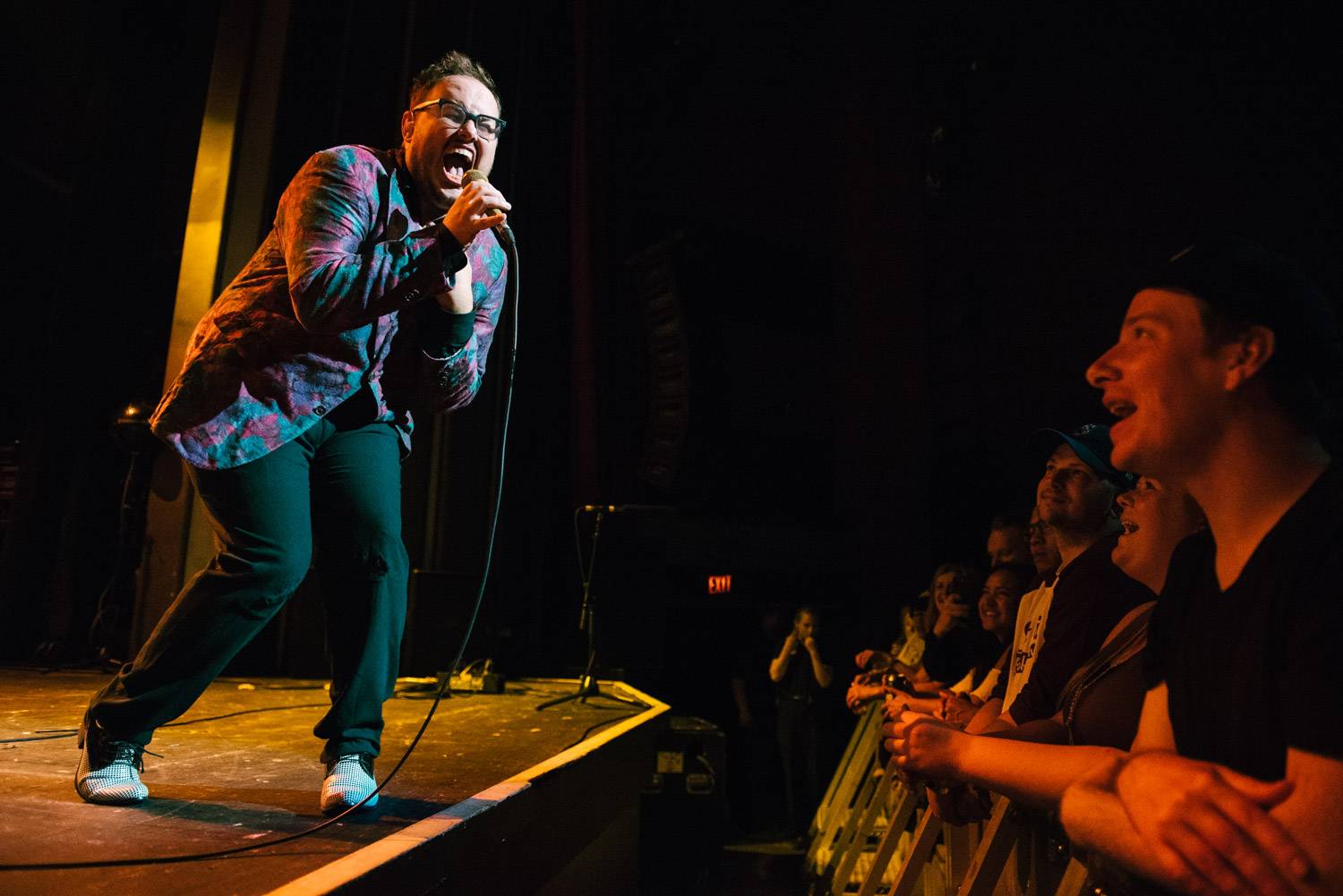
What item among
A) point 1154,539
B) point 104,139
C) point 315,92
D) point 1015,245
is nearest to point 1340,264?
point 1015,245

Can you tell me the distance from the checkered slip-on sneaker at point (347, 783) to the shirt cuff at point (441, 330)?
0.78m

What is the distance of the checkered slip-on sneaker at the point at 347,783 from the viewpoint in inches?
58.9

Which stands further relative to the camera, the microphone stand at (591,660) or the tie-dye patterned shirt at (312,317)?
the microphone stand at (591,660)

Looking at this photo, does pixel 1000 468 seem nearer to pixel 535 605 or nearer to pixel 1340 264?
pixel 1340 264

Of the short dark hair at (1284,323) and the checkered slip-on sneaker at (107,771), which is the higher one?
the short dark hair at (1284,323)

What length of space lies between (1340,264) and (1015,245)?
248 centimetres

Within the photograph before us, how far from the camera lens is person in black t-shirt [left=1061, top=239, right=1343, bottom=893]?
0.60 metres

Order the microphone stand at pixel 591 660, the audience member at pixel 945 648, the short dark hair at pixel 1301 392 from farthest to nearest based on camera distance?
the microphone stand at pixel 591 660 → the audience member at pixel 945 648 → the short dark hair at pixel 1301 392

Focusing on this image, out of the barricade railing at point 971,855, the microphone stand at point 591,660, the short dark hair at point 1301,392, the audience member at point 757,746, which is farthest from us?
the audience member at point 757,746

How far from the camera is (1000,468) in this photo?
6.82 m

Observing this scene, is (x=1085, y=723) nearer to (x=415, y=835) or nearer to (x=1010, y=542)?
(x=415, y=835)

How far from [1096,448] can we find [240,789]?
6.15 feet

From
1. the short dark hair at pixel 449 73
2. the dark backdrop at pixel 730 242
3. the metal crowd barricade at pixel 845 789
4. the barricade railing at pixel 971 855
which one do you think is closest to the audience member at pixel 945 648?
the barricade railing at pixel 971 855

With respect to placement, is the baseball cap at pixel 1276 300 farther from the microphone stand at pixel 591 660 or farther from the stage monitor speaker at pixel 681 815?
the stage monitor speaker at pixel 681 815
